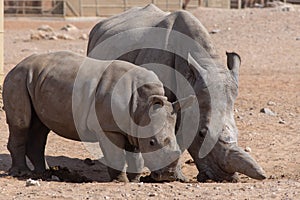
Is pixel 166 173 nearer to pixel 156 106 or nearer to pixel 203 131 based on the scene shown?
pixel 156 106

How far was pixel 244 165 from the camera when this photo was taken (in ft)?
27.0

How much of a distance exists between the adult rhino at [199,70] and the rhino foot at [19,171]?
4.88ft

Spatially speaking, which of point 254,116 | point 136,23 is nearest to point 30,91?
point 136,23

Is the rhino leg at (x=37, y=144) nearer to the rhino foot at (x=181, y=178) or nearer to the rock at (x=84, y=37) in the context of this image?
the rhino foot at (x=181, y=178)

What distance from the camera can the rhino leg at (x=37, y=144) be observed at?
911cm

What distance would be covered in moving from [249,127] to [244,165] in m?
3.74

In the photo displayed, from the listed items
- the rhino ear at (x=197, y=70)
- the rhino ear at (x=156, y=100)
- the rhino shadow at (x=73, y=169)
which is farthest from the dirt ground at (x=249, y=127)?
the rhino ear at (x=197, y=70)

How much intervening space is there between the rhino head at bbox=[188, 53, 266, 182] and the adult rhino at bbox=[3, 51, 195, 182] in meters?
0.51

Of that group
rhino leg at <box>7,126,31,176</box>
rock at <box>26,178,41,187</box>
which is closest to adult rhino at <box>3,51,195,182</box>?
rhino leg at <box>7,126,31,176</box>

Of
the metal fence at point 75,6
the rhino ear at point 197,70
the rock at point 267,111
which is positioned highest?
the rhino ear at point 197,70

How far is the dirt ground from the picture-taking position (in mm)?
7516

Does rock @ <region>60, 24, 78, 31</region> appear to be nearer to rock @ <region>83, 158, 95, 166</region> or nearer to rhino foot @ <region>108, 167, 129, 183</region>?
rock @ <region>83, 158, 95, 166</region>

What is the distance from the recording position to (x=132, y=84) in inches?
328

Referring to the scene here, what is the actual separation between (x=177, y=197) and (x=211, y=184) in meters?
0.72
